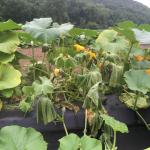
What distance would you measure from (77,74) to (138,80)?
24 cm

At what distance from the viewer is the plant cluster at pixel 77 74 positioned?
4.90 feet

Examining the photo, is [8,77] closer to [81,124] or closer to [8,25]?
[8,25]

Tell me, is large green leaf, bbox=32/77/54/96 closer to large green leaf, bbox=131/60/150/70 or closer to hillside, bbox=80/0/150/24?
large green leaf, bbox=131/60/150/70

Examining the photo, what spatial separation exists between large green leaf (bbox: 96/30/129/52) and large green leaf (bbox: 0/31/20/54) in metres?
0.33

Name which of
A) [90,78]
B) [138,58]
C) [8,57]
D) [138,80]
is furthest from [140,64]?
[8,57]

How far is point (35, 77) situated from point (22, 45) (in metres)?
0.34

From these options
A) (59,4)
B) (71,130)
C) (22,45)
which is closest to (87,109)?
(71,130)

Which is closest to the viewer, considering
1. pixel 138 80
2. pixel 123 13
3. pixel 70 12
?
pixel 138 80

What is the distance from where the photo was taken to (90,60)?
174 centimetres

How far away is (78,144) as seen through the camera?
1.23 m

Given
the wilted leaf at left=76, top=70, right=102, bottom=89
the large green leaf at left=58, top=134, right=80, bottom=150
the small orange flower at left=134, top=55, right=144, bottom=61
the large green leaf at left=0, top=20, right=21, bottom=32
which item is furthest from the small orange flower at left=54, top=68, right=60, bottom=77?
the large green leaf at left=58, top=134, right=80, bottom=150

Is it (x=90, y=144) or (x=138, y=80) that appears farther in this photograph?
(x=138, y=80)

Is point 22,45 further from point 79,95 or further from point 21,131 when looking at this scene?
point 21,131

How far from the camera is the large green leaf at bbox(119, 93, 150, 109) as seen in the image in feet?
5.36
